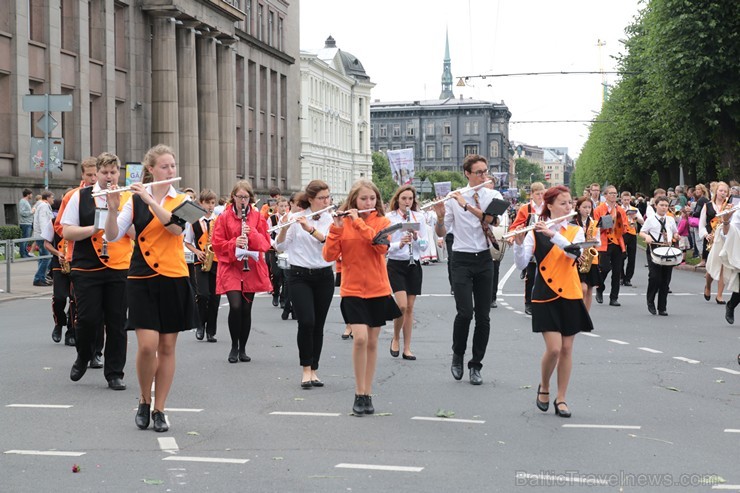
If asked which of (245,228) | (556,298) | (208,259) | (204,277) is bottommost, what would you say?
(204,277)

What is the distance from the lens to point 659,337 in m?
14.7

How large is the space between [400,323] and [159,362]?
196 inches

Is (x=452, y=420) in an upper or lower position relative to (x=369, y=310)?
lower

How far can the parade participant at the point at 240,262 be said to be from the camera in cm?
1227

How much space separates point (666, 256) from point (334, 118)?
95.0 metres

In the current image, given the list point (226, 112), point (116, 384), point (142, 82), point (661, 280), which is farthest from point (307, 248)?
point (226, 112)

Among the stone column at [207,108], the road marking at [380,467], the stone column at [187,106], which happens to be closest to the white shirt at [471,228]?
the road marking at [380,467]

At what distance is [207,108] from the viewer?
5494 centimetres

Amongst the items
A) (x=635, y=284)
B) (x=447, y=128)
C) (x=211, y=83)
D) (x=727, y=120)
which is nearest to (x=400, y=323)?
(x=635, y=284)

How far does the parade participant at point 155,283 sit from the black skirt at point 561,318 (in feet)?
8.85

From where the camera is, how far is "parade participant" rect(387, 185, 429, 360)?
12602 mm

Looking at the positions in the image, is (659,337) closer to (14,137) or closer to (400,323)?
(400,323)

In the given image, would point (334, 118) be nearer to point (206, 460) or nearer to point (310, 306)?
point (310, 306)

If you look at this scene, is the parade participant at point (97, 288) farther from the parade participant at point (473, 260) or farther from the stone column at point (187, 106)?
the stone column at point (187, 106)
